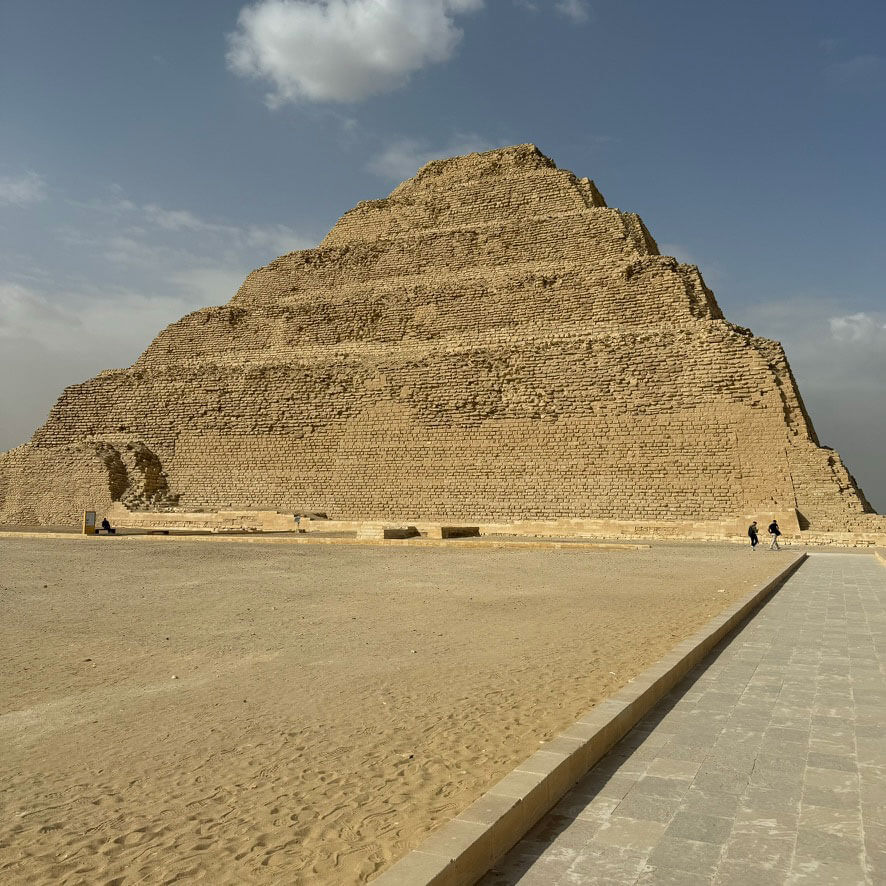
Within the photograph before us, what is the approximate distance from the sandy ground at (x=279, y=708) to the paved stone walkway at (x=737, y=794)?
39cm

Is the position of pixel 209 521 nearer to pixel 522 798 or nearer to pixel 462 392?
pixel 462 392

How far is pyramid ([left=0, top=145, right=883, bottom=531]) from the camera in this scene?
22078 mm

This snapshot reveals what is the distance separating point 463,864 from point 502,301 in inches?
1047

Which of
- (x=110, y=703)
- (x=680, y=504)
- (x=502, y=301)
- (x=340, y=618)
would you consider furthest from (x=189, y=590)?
(x=502, y=301)

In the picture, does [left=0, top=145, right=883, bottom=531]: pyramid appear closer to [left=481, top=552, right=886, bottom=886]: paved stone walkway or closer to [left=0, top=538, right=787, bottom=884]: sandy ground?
[left=0, top=538, right=787, bottom=884]: sandy ground

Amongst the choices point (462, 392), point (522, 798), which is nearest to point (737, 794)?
point (522, 798)

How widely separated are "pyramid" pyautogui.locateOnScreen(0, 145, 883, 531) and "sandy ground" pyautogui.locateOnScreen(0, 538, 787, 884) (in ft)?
43.5

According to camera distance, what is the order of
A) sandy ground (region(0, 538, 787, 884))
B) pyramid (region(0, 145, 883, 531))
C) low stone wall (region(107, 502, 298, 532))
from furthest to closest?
low stone wall (region(107, 502, 298, 532)), pyramid (region(0, 145, 883, 531)), sandy ground (region(0, 538, 787, 884))

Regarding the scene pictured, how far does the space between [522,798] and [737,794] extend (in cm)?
85

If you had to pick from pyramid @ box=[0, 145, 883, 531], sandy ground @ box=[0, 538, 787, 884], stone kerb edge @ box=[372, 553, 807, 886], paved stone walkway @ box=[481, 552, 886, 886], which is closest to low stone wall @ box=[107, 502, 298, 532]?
pyramid @ box=[0, 145, 883, 531]

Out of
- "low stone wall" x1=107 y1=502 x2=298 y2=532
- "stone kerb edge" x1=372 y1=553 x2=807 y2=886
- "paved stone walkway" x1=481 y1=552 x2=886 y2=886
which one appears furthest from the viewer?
"low stone wall" x1=107 y1=502 x2=298 y2=532

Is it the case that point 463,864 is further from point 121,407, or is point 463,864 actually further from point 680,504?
point 121,407

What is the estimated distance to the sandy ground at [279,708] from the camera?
2.45m

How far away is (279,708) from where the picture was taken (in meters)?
3.96
